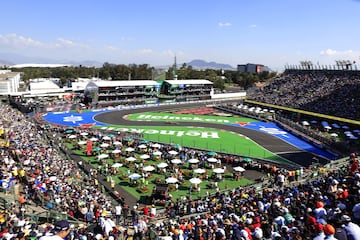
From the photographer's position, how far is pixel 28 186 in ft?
84.4

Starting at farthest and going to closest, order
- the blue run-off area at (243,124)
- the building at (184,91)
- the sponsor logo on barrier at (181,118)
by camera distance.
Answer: the building at (184,91) < the sponsor logo on barrier at (181,118) < the blue run-off area at (243,124)

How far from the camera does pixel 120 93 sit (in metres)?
92.0

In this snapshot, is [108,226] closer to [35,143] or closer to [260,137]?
[35,143]

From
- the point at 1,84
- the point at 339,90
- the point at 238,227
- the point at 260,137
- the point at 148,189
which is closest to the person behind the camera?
the point at 238,227

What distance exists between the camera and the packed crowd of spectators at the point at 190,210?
39.9 feet

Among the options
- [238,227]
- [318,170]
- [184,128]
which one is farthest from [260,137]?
[238,227]

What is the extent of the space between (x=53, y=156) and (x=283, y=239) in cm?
3043

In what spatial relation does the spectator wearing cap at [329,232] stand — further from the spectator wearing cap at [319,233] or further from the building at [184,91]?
the building at [184,91]

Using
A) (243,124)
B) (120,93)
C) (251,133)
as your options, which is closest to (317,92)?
(243,124)

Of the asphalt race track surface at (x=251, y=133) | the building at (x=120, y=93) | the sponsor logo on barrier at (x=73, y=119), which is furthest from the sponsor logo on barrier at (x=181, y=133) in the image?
the building at (x=120, y=93)

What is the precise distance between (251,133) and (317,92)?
97.5 ft

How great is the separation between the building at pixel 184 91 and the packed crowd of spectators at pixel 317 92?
1974 centimetres

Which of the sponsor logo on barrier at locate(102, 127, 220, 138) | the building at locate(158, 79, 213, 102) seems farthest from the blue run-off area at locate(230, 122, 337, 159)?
the building at locate(158, 79, 213, 102)

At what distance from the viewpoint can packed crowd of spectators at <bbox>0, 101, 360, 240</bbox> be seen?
12172 mm
